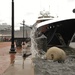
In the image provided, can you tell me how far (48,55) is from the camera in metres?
14.8

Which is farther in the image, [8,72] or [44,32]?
[44,32]

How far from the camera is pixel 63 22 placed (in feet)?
87.0

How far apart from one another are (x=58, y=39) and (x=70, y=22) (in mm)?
2854

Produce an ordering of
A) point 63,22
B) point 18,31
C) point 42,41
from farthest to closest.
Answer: point 18,31 → point 63,22 → point 42,41

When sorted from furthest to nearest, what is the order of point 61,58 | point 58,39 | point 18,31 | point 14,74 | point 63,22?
point 18,31
point 58,39
point 63,22
point 61,58
point 14,74

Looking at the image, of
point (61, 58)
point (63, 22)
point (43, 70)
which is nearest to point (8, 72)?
point (43, 70)

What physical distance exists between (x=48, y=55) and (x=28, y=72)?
157 inches

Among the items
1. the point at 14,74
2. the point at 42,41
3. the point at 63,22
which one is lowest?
the point at 14,74

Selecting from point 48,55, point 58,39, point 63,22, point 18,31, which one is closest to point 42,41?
point 48,55

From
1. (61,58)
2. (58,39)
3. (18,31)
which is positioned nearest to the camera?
(61,58)

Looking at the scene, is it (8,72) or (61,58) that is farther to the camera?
(61,58)

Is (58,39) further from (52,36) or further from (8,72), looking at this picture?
(8,72)

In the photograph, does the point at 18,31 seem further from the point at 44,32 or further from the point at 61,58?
the point at 61,58

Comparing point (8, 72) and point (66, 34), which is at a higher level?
point (66, 34)
